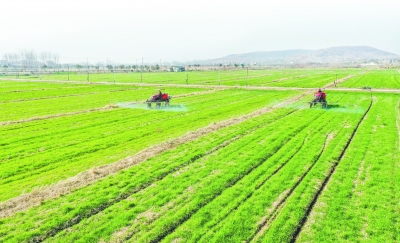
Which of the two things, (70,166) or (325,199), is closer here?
(325,199)

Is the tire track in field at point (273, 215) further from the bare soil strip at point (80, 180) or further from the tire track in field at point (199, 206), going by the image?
the bare soil strip at point (80, 180)

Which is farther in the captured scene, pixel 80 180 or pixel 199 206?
pixel 80 180

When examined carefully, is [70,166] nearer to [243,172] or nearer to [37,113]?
[243,172]

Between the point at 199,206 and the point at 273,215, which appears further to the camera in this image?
the point at 199,206

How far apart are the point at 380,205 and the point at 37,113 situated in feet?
102

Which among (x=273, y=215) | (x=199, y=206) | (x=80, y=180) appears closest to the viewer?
(x=273, y=215)

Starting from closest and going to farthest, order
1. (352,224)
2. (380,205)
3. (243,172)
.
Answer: (352,224) < (380,205) < (243,172)

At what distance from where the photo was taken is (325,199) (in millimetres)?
11586

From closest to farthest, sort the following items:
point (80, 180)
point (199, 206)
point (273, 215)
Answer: point (273, 215) < point (199, 206) < point (80, 180)

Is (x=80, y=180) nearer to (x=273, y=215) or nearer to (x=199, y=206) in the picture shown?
(x=199, y=206)

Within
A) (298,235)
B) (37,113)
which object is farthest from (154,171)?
(37,113)

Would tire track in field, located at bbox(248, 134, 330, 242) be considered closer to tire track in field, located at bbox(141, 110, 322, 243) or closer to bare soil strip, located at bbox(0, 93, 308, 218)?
tire track in field, located at bbox(141, 110, 322, 243)

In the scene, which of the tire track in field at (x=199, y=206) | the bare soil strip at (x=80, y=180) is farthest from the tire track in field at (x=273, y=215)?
the bare soil strip at (x=80, y=180)

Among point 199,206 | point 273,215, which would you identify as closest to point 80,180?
point 199,206
